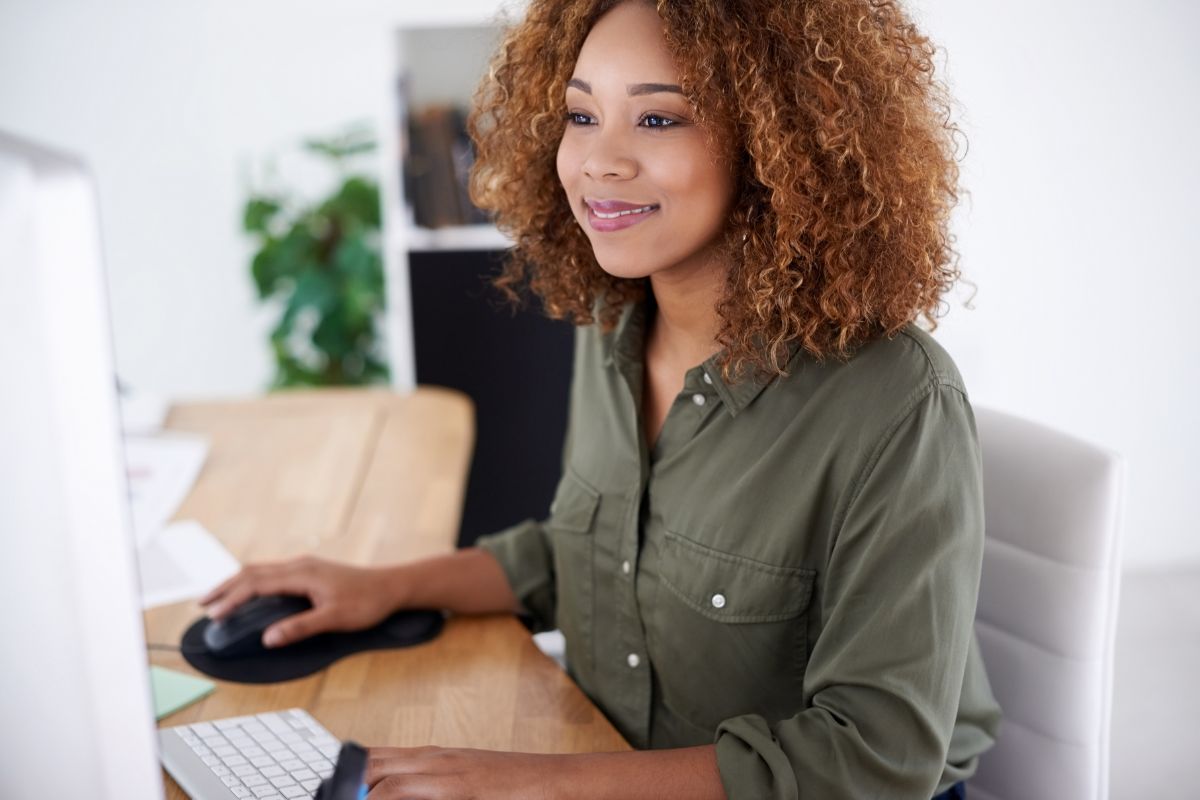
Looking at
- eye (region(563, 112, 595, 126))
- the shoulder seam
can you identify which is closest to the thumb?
eye (region(563, 112, 595, 126))

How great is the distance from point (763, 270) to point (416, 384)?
5.45ft

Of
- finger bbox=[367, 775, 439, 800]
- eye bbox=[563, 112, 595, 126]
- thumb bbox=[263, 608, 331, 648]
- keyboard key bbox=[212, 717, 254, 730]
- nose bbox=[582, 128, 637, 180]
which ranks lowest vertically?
keyboard key bbox=[212, 717, 254, 730]

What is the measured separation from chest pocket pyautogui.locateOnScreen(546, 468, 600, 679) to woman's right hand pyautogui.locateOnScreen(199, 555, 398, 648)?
0.19m

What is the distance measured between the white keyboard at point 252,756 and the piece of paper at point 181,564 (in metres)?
0.32

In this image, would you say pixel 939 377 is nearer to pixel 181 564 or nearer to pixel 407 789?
pixel 407 789

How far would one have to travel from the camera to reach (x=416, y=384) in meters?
2.63

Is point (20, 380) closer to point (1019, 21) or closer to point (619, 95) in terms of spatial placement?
point (619, 95)

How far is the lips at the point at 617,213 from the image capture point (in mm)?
1095

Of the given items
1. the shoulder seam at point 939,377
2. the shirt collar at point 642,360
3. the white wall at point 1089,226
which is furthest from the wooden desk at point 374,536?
the white wall at point 1089,226

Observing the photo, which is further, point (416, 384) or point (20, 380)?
point (416, 384)

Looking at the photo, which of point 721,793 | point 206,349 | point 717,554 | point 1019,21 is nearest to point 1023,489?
point 717,554

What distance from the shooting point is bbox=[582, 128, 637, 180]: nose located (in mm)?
1078

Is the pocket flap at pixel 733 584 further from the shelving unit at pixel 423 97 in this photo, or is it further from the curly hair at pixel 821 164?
the shelving unit at pixel 423 97

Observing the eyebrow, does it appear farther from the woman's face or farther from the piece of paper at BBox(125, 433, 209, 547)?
the piece of paper at BBox(125, 433, 209, 547)
